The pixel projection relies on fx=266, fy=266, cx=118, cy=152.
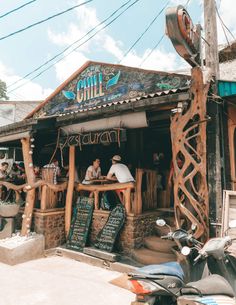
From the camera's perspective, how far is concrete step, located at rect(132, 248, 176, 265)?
19.6 ft

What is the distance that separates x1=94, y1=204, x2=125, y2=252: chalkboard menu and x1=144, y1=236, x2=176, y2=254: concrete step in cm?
81

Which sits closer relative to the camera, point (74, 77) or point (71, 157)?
point (71, 157)

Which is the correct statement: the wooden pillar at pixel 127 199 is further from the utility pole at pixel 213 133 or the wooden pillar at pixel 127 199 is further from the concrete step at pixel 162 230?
the utility pole at pixel 213 133

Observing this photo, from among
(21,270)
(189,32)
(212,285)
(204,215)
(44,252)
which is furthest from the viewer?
(44,252)

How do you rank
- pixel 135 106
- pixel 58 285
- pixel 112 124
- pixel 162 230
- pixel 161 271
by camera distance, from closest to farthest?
1. pixel 161 271
2. pixel 58 285
3. pixel 135 106
4. pixel 112 124
5. pixel 162 230

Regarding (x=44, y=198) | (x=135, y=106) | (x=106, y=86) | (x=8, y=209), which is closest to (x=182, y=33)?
(x=135, y=106)

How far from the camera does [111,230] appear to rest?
22.9 feet

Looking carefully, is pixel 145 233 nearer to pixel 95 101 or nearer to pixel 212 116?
pixel 212 116

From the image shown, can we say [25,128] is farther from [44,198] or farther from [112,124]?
[112,124]

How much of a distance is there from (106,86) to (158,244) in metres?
5.17

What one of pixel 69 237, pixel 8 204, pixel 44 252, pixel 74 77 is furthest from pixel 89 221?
pixel 74 77

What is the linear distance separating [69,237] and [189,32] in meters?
6.13

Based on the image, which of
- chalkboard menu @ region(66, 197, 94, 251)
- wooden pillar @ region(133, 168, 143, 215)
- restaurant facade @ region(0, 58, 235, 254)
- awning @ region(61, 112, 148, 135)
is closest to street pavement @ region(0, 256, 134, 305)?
chalkboard menu @ region(66, 197, 94, 251)

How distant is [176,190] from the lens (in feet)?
17.6
